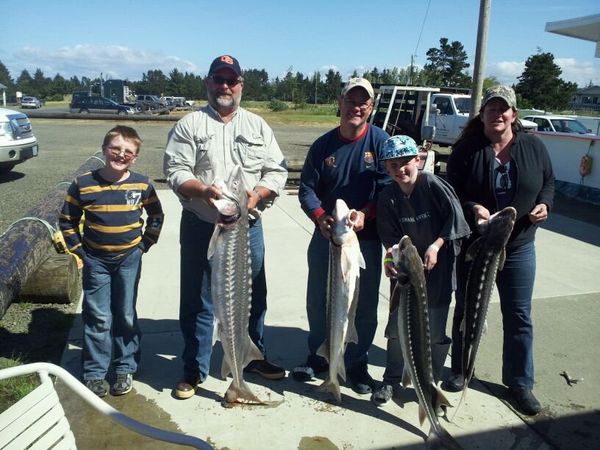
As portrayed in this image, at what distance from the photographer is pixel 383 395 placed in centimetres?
371

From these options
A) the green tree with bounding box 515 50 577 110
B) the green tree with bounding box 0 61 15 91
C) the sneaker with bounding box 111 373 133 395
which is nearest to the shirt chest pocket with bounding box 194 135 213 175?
the sneaker with bounding box 111 373 133 395

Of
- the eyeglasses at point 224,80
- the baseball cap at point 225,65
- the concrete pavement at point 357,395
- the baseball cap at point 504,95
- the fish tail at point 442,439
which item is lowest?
the concrete pavement at point 357,395

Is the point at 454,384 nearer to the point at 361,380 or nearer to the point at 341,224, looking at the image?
the point at 361,380

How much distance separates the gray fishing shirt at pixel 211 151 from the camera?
346cm

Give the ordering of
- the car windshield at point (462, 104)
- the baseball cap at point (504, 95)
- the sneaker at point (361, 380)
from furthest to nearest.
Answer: the car windshield at point (462, 104) < the sneaker at point (361, 380) < the baseball cap at point (504, 95)

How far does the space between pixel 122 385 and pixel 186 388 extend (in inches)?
18.7

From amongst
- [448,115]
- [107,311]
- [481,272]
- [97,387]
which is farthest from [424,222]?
[448,115]

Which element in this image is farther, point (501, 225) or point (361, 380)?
point (361, 380)

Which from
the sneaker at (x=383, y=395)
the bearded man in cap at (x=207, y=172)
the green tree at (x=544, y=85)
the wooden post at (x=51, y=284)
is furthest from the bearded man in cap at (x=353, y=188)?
the green tree at (x=544, y=85)

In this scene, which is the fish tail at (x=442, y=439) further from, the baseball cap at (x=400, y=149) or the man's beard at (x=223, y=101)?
the man's beard at (x=223, y=101)

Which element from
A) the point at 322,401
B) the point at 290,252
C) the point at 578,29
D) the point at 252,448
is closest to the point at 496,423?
the point at 322,401

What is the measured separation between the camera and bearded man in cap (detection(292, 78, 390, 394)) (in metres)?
3.46

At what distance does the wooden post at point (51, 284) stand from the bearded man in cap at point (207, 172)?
2.11 metres

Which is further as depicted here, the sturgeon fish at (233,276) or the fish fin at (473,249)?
the fish fin at (473,249)
